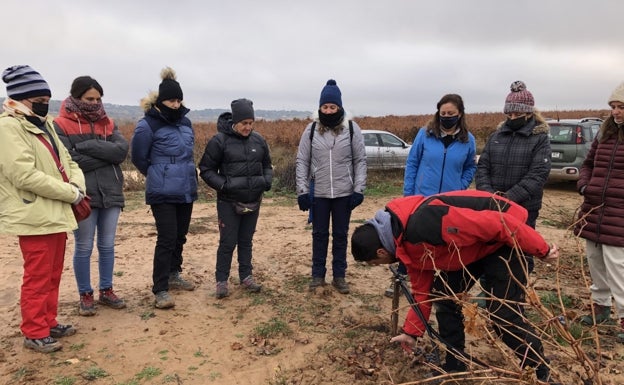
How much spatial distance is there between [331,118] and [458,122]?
1112mm

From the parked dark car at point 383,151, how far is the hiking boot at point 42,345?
10.2 metres

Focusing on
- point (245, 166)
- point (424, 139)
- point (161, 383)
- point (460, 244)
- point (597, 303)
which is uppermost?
point (424, 139)

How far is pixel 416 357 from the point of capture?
3.18 metres

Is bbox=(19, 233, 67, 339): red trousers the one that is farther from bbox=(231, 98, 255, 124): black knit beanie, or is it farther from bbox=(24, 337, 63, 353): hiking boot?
bbox=(231, 98, 255, 124): black knit beanie

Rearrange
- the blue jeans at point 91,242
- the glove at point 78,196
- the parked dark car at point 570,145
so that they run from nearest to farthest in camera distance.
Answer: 1. the glove at point 78,196
2. the blue jeans at point 91,242
3. the parked dark car at point 570,145

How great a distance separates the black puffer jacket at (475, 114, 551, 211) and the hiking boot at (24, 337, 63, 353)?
11.8ft

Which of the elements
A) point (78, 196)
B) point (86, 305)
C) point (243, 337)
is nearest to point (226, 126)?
point (78, 196)

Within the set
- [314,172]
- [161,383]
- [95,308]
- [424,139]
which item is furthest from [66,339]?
[424,139]

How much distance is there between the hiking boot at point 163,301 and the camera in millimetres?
4102

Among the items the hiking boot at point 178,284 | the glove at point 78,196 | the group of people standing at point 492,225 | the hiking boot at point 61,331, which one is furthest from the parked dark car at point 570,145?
the hiking boot at point 61,331

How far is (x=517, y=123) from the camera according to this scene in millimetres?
3750

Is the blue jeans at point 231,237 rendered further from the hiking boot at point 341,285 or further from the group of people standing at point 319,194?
the hiking boot at point 341,285

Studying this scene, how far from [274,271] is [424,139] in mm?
2353

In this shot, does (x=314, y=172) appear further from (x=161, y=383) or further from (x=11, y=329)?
(x=11, y=329)
